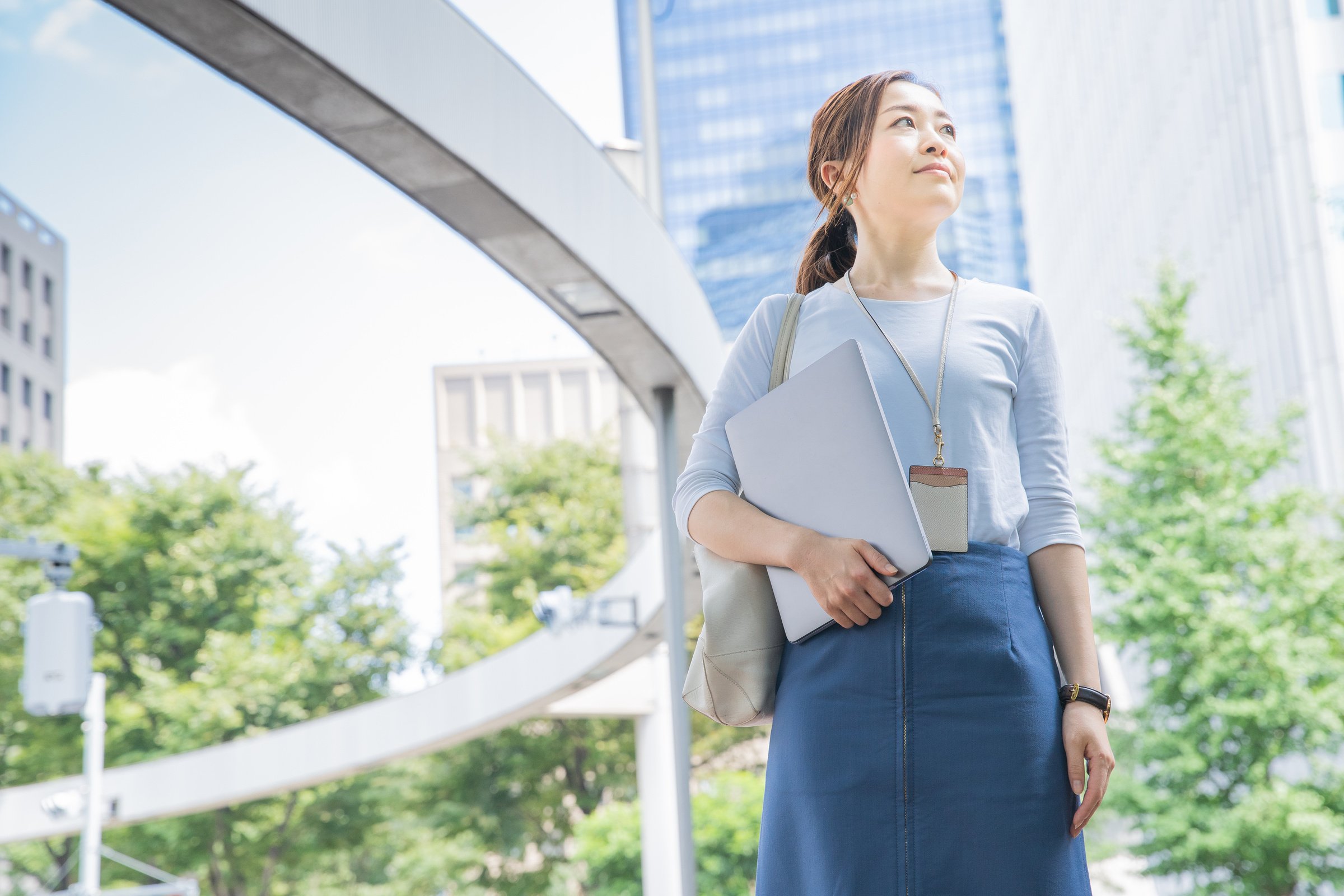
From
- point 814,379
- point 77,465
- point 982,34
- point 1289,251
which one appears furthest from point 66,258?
point 982,34

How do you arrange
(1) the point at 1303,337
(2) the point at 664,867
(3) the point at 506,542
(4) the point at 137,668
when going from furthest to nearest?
(3) the point at 506,542 < (4) the point at 137,668 < (1) the point at 1303,337 < (2) the point at 664,867

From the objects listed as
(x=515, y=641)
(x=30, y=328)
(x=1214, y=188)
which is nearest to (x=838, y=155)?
(x=515, y=641)

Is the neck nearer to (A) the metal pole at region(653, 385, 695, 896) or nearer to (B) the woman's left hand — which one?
(B) the woman's left hand

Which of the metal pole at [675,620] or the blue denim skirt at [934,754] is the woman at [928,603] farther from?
the metal pole at [675,620]

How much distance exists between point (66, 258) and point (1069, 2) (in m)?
36.1

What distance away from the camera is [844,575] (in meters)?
1.25

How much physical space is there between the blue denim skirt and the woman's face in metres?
0.46

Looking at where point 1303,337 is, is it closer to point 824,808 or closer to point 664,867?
point 664,867

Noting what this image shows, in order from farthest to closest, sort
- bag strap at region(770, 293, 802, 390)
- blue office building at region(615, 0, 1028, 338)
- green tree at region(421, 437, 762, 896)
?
blue office building at region(615, 0, 1028, 338)
green tree at region(421, 437, 762, 896)
bag strap at region(770, 293, 802, 390)

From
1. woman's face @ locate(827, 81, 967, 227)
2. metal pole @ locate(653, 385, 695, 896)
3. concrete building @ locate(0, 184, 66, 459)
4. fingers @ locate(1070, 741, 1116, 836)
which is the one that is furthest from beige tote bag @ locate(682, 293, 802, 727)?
→ concrete building @ locate(0, 184, 66, 459)

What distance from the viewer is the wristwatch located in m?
1.30

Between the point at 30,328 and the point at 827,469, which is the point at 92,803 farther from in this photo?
the point at 30,328

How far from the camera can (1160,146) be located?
84.5ft

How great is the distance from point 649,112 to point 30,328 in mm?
42472
